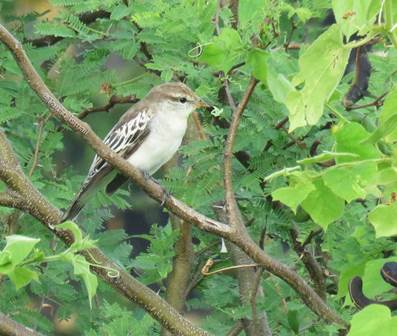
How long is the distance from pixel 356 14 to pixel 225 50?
97 cm

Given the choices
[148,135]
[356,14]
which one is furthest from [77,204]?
[356,14]

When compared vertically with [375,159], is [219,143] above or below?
below

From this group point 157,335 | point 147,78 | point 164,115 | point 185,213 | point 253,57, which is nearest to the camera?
point 253,57

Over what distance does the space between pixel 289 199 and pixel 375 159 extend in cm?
19

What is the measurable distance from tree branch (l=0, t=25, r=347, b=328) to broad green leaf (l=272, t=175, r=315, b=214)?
103 centimetres

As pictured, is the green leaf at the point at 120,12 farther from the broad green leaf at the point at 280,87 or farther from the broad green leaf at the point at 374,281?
the broad green leaf at the point at 280,87

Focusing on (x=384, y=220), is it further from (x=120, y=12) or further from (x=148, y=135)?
(x=148, y=135)

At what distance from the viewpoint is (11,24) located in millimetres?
5359

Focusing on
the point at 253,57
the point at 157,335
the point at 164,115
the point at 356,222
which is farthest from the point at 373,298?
the point at 164,115

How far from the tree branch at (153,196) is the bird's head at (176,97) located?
1275 millimetres

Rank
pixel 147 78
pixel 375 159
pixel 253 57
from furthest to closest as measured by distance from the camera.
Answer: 1. pixel 147 78
2. pixel 253 57
3. pixel 375 159

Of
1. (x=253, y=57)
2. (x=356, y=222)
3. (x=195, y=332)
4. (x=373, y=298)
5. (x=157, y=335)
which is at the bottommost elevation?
(x=157, y=335)

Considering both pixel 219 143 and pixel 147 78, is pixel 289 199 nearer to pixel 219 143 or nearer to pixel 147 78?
pixel 219 143

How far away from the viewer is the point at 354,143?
7.48 ft
